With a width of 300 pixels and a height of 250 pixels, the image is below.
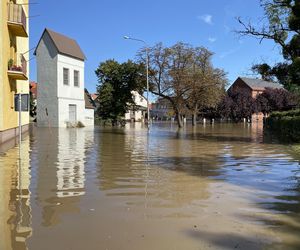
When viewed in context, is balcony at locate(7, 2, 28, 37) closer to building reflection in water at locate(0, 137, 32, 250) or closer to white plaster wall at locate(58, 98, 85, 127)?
building reflection in water at locate(0, 137, 32, 250)

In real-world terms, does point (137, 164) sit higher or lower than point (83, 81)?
lower

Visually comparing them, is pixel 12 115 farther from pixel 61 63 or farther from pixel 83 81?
pixel 83 81

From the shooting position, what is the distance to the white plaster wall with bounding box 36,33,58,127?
4875cm

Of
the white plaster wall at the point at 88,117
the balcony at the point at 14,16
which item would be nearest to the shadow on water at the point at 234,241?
the balcony at the point at 14,16

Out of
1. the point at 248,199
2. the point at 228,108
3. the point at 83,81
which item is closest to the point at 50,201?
the point at 248,199

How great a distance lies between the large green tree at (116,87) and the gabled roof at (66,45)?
683cm

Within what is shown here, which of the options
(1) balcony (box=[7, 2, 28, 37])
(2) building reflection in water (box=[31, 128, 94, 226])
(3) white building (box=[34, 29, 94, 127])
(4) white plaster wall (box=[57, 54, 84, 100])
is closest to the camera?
(2) building reflection in water (box=[31, 128, 94, 226])

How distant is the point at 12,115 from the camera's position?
82.1 ft

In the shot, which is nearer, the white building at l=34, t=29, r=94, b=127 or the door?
the white building at l=34, t=29, r=94, b=127

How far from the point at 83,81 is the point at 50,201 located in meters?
46.1

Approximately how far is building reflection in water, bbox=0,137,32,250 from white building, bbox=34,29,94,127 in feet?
115

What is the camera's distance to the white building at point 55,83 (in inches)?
1919

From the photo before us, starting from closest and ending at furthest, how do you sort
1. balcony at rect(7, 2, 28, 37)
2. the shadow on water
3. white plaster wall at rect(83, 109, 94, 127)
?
the shadow on water < balcony at rect(7, 2, 28, 37) < white plaster wall at rect(83, 109, 94, 127)

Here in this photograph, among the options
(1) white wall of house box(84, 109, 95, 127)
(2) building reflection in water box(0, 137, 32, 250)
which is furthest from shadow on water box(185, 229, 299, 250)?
(1) white wall of house box(84, 109, 95, 127)
